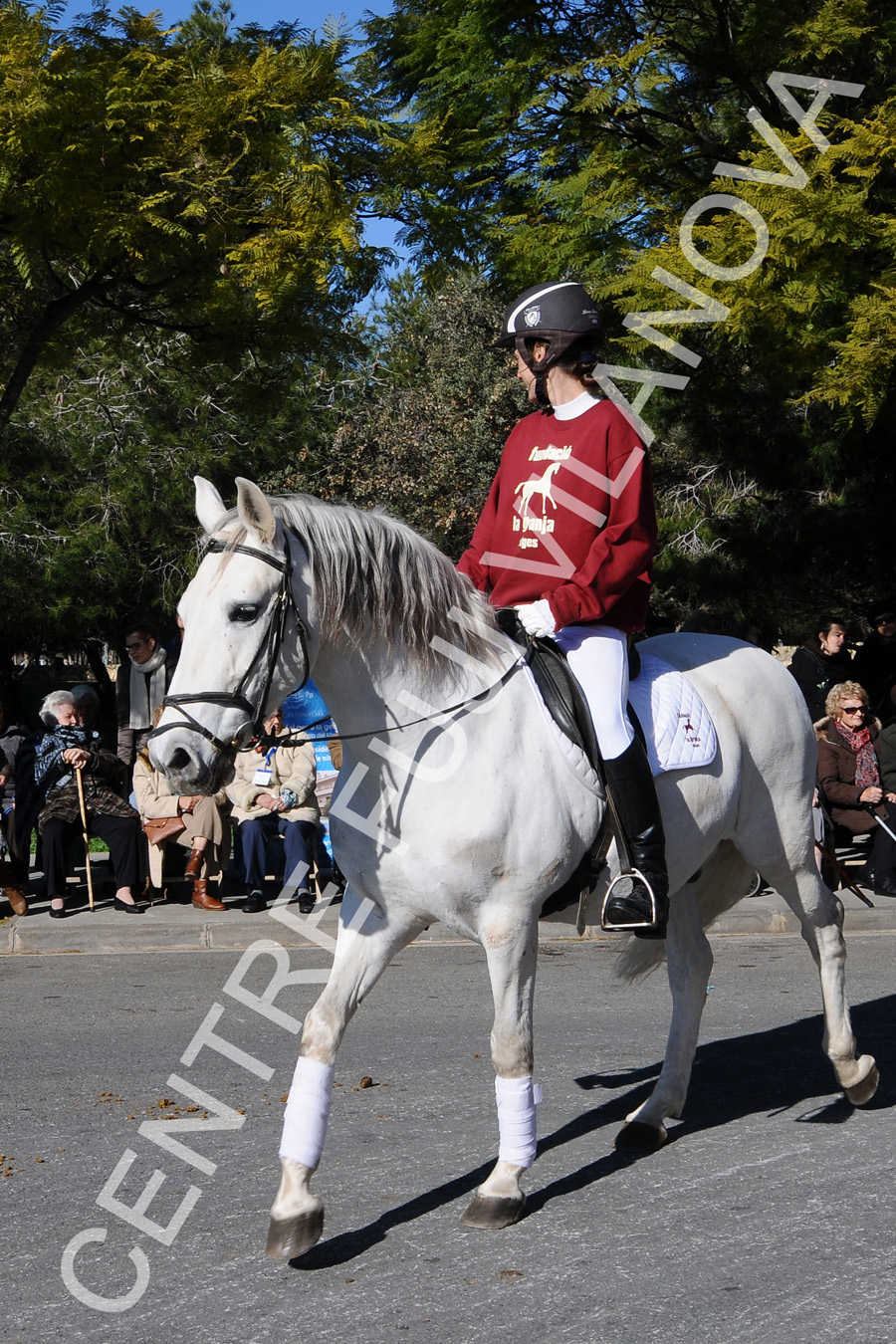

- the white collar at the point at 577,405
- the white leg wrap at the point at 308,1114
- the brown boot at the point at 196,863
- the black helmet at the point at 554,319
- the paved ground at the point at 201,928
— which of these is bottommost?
the paved ground at the point at 201,928

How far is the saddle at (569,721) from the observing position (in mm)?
4262

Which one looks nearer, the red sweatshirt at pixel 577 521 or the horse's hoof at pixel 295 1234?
the horse's hoof at pixel 295 1234

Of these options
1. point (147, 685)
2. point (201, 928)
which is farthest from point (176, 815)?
point (201, 928)

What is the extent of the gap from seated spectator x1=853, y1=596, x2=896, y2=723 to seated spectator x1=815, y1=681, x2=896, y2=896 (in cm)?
135

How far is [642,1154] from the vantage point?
15.5ft

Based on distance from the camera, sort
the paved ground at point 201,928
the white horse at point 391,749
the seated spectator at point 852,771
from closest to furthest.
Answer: the white horse at point 391,749 < the paved ground at point 201,928 < the seated spectator at point 852,771

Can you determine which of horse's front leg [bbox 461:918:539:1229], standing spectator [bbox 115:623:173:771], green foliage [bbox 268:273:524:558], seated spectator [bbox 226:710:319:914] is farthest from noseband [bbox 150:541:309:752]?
green foliage [bbox 268:273:524:558]

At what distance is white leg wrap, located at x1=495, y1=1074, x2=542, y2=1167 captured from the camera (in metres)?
4.09

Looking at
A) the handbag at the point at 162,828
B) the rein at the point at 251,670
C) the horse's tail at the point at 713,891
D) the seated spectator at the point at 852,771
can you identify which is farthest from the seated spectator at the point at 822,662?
the rein at the point at 251,670

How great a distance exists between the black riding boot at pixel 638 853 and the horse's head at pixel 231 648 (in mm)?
1120

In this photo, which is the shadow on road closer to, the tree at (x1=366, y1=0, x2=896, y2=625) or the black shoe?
the black shoe

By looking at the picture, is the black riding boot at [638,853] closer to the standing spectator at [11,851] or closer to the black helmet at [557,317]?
the black helmet at [557,317]

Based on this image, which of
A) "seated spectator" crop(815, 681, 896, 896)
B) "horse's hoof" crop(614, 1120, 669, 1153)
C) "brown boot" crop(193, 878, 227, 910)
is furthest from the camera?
"seated spectator" crop(815, 681, 896, 896)

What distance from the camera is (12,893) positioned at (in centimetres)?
1020
